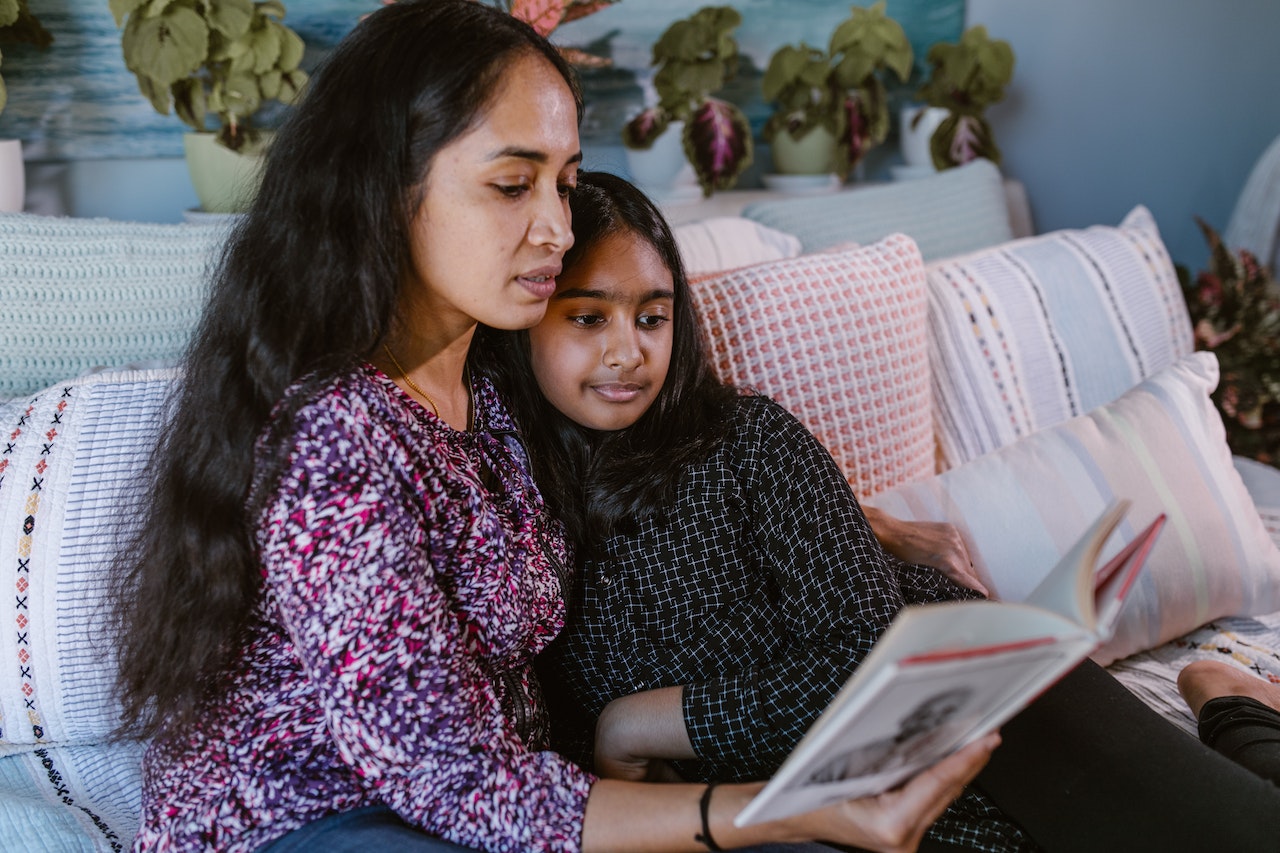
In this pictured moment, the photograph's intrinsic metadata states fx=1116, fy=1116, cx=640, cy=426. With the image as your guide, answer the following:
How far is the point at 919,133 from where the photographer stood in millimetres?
2252

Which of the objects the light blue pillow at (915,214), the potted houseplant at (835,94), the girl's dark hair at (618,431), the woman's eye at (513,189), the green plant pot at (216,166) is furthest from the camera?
the potted houseplant at (835,94)

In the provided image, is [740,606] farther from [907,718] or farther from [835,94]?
[835,94]

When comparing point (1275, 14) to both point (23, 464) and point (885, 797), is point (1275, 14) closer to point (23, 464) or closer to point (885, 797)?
point (885, 797)

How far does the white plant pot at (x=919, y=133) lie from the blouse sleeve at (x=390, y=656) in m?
1.70

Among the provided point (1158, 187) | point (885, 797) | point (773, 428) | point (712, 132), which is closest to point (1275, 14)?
point (1158, 187)

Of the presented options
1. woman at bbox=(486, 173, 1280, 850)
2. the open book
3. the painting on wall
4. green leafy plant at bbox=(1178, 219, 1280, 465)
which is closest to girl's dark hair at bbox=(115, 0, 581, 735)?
woman at bbox=(486, 173, 1280, 850)

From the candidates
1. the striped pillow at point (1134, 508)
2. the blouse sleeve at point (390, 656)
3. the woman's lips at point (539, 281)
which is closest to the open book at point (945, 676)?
the blouse sleeve at point (390, 656)

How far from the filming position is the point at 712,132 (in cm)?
188

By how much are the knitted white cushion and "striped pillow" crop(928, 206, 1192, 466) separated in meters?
1.03

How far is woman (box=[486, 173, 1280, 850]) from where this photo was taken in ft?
3.23

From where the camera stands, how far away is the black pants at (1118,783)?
3.06ft

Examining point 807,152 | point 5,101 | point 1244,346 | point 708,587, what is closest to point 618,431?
point 708,587

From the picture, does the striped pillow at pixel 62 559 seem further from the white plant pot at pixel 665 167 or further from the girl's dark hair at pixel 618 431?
the white plant pot at pixel 665 167

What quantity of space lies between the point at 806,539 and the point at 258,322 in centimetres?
52
